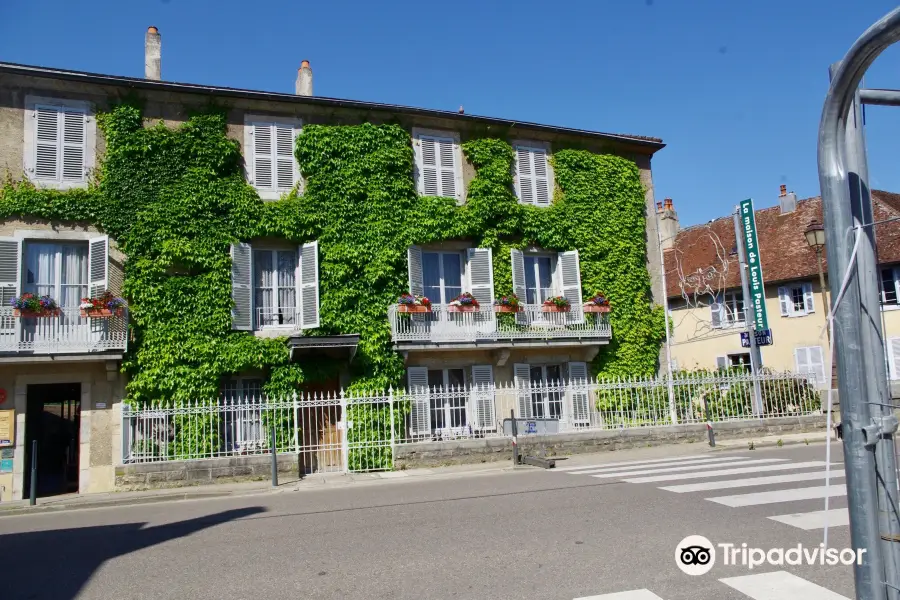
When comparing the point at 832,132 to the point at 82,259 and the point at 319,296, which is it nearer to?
the point at 319,296

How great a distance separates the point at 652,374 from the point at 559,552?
571 inches

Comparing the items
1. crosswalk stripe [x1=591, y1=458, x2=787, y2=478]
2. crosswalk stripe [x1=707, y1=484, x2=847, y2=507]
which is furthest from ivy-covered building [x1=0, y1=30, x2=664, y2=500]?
crosswalk stripe [x1=707, y1=484, x2=847, y2=507]

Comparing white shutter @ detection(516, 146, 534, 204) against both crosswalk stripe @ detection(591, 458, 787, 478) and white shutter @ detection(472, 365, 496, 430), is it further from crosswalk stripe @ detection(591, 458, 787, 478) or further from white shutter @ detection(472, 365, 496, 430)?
crosswalk stripe @ detection(591, 458, 787, 478)

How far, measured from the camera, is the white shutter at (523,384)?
18328 mm

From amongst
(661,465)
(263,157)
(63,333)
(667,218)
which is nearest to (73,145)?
(263,157)

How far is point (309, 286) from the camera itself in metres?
16.9

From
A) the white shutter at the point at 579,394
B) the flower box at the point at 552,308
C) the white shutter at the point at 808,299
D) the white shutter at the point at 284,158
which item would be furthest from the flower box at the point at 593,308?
the white shutter at the point at 808,299

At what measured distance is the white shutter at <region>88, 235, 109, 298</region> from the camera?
15.3 m

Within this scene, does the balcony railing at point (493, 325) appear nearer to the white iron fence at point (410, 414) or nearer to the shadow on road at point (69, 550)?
the white iron fence at point (410, 414)

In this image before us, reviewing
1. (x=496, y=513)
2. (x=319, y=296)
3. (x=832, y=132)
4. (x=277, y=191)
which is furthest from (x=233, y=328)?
(x=832, y=132)

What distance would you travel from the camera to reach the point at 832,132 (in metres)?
2.86

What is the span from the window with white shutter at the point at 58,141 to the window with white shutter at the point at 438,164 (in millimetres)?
8065

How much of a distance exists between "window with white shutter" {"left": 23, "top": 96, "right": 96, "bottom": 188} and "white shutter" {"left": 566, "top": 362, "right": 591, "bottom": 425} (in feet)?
41.7

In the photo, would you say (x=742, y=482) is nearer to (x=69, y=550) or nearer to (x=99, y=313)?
(x=69, y=550)
